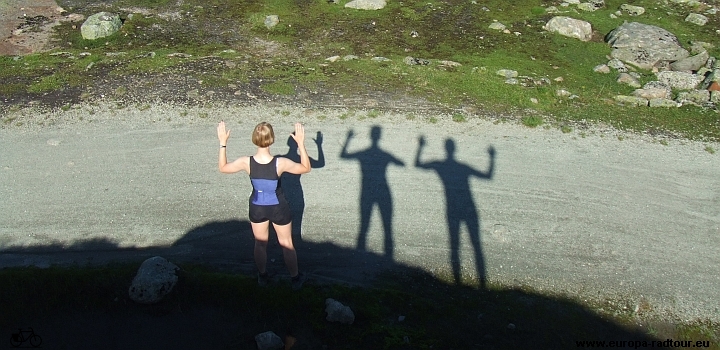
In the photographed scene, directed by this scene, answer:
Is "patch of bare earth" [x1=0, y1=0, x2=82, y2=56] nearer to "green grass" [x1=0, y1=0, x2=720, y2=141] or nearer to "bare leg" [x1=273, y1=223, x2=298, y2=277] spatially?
"green grass" [x1=0, y1=0, x2=720, y2=141]

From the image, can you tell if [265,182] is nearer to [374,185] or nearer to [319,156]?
[374,185]

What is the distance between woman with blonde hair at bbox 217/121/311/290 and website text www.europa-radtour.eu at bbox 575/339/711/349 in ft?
13.2

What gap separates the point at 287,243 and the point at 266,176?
1081mm

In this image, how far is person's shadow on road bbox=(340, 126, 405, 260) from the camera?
9438 millimetres

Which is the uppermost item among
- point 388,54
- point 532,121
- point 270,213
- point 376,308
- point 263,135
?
point 263,135

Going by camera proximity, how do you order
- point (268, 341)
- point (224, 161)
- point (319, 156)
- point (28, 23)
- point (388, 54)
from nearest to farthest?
1. point (268, 341)
2. point (224, 161)
3. point (319, 156)
4. point (388, 54)
5. point (28, 23)

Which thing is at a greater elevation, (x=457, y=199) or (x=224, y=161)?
(x=224, y=161)

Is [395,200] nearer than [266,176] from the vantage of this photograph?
No

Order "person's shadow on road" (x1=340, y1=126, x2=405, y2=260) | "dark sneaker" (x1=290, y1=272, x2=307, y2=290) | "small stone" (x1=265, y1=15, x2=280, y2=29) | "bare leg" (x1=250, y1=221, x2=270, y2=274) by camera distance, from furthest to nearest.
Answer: "small stone" (x1=265, y1=15, x2=280, y2=29) < "person's shadow on road" (x1=340, y1=126, x2=405, y2=260) < "dark sneaker" (x1=290, y1=272, x2=307, y2=290) < "bare leg" (x1=250, y1=221, x2=270, y2=274)

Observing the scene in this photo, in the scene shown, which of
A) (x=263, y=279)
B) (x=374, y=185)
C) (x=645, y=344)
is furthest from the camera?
(x=374, y=185)

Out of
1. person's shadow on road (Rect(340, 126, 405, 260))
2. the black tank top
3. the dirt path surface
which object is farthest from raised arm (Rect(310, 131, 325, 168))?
the black tank top

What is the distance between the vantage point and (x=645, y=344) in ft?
25.2

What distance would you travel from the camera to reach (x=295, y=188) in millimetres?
10461

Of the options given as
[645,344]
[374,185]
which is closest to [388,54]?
[374,185]
